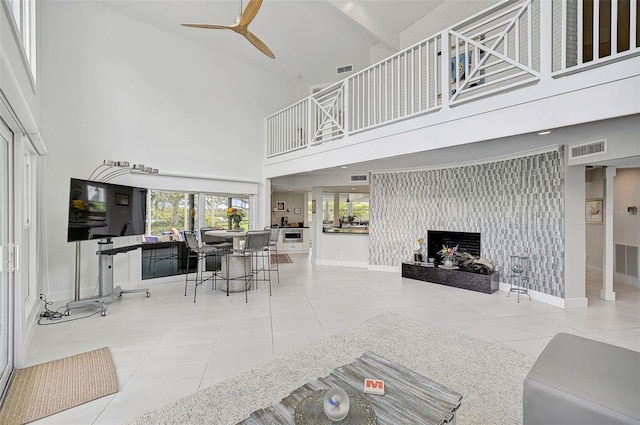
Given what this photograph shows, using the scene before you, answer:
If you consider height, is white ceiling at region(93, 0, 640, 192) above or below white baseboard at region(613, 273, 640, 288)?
above

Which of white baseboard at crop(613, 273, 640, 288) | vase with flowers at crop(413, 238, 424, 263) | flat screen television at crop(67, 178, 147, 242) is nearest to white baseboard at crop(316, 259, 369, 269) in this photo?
vase with flowers at crop(413, 238, 424, 263)

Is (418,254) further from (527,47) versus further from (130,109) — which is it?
(130,109)

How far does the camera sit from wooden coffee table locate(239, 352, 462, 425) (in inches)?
53.0

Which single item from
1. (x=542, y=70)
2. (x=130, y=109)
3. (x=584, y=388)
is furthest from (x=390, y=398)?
(x=130, y=109)

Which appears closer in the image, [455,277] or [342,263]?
[455,277]

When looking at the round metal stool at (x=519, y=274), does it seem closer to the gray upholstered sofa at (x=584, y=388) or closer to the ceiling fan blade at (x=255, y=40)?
the gray upholstered sofa at (x=584, y=388)

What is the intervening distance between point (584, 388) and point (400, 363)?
1.51 meters

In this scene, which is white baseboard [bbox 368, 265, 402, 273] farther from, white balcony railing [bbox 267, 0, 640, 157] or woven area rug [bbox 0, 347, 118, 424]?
woven area rug [bbox 0, 347, 118, 424]

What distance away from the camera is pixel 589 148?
398 cm

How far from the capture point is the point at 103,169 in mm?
4992

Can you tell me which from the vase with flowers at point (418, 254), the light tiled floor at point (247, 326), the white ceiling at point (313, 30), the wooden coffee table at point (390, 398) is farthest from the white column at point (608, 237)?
the wooden coffee table at point (390, 398)

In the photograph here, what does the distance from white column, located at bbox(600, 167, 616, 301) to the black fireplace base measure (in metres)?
1.54

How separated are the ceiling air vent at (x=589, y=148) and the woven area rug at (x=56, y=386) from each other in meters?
5.97

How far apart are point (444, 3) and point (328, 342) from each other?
6.28m
